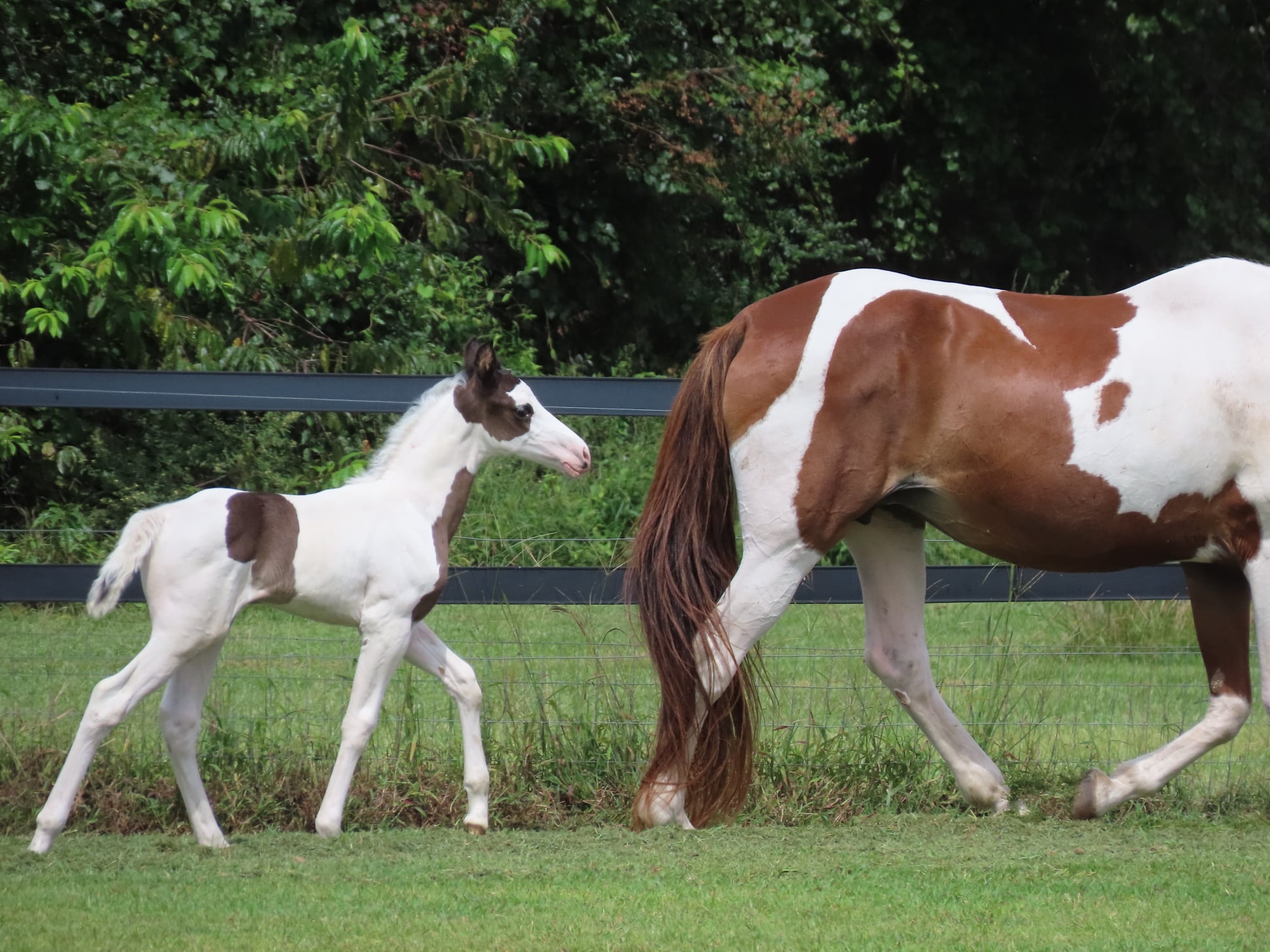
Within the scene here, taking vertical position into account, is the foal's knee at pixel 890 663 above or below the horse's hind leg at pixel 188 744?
above

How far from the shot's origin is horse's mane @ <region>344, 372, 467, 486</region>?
14.9 feet

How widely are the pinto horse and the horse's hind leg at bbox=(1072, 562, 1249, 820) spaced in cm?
189

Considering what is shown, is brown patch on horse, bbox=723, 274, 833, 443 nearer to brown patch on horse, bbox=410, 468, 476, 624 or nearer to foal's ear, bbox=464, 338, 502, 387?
foal's ear, bbox=464, 338, 502, 387

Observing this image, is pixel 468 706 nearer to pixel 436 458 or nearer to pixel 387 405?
pixel 436 458

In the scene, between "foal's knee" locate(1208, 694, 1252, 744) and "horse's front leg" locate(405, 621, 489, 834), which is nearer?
"horse's front leg" locate(405, 621, 489, 834)

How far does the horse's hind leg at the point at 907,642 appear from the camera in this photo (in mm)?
4676

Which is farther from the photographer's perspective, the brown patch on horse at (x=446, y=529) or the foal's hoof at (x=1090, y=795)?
the foal's hoof at (x=1090, y=795)

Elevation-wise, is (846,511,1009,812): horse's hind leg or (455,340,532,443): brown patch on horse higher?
(455,340,532,443): brown patch on horse

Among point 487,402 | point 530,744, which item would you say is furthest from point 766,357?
point 530,744

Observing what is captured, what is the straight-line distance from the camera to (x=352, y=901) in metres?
3.51

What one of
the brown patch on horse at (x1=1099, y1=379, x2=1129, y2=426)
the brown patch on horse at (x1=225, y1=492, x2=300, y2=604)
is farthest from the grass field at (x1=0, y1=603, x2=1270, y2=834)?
the brown patch on horse at (x1=1099, y1=379, x2=1129, y2=426)

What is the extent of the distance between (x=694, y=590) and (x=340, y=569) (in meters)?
1.06

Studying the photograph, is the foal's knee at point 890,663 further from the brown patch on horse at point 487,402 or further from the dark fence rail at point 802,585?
the brown patch on horse at point 487,402

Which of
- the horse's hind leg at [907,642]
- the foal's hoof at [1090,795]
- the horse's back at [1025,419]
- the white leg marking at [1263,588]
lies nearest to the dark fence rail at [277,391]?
the horse's back at [1025,419]
